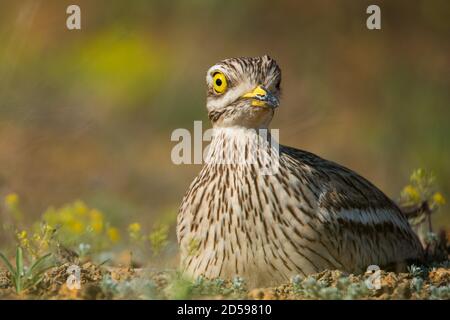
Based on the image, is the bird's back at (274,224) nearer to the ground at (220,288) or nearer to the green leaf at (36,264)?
the ground at (220,288)

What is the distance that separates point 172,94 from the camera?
15.9 meters

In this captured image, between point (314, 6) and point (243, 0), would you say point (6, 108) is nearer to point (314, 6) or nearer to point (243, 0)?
point (243, 0)

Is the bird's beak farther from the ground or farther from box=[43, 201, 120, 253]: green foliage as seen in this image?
box=[43, 201, 120, 253]: green foliage

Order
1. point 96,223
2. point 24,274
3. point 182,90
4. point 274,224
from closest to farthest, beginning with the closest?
point 24,274, point 274,224, point 96,223, point 182,90

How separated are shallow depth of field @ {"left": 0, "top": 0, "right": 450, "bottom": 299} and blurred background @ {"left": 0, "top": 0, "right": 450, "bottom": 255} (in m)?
0.03

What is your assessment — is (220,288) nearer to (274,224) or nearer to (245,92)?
(274,224)

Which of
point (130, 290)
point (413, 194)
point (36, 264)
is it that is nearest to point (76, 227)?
point (36, 264)

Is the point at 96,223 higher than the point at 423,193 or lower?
lower

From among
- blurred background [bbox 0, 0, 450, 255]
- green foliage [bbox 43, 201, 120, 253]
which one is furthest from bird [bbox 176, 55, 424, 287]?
blurred background [bbox 0, 0, 450, 255]

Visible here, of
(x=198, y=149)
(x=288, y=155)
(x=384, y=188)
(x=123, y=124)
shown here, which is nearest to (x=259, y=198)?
(x=288, y=155)

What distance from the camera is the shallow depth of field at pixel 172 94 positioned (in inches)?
506

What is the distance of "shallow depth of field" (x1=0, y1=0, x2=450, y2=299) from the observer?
1285 centimetres

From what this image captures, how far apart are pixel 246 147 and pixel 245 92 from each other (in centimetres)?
48

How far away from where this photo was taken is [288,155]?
7.96 m
